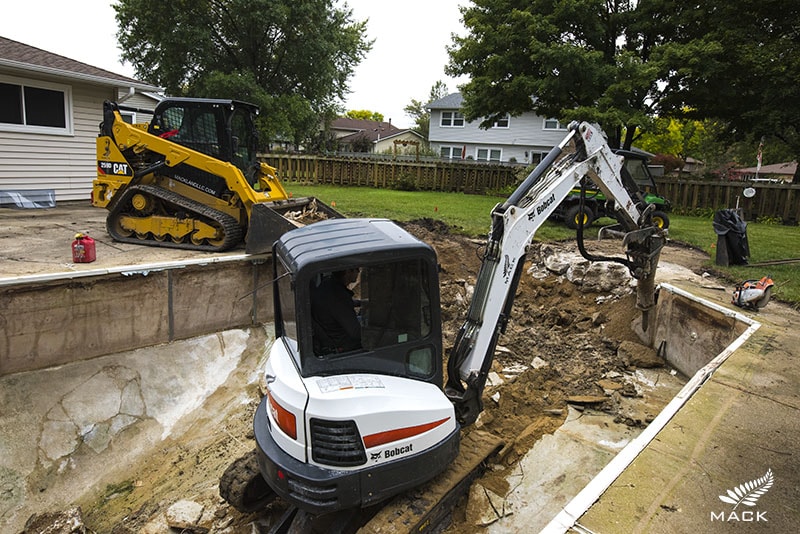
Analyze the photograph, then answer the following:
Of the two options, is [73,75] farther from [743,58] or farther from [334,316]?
[743,58]

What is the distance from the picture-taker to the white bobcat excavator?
3074 mm

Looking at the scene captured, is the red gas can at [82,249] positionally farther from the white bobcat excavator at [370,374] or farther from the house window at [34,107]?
the house window at [34,107]

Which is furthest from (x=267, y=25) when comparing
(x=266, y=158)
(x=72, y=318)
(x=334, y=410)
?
(x=334, y=410)

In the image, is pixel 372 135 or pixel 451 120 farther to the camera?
pixel 372 135

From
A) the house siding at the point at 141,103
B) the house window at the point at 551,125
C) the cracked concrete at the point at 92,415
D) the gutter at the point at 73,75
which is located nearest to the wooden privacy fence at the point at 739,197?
the house window at the point at 551,125

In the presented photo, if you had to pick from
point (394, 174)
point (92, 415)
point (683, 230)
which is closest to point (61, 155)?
point (92, 415)

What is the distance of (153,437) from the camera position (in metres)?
5.99

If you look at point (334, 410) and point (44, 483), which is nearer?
point (334, 410)

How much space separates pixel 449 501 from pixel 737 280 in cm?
714

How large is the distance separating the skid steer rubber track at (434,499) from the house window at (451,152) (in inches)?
1275

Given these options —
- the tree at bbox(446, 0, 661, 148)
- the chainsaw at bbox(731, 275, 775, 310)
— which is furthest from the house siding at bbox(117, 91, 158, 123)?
the chainsaw at bbox(731, 275, 775, 310)

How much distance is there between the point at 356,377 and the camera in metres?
3.20

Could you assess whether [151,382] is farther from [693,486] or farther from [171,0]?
[171,0]

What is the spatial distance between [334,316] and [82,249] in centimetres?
518
